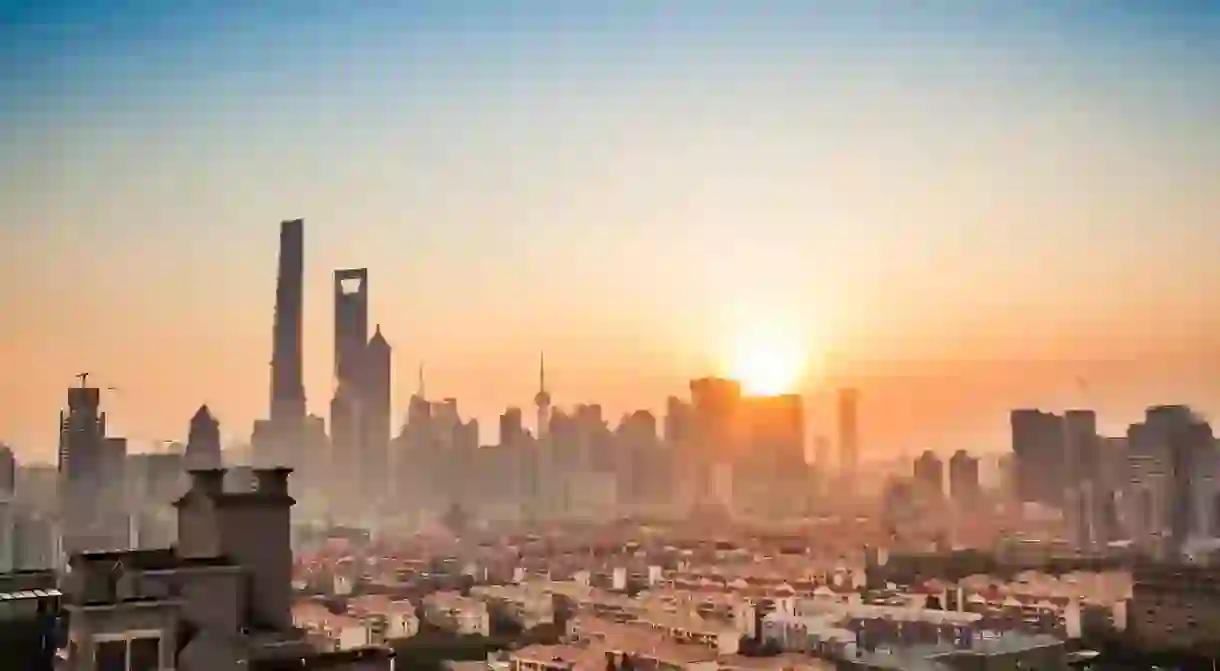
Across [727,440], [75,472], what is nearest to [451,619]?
[727,440]

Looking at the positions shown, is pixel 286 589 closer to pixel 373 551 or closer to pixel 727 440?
pixel 727 440

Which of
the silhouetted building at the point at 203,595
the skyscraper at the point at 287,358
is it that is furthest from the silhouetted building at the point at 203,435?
the silhouetted building at the point at 203,595

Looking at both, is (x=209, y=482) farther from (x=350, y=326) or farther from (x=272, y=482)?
(x=350, y=326)

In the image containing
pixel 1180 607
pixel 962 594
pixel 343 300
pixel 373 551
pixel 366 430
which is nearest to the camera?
pixel 343 300

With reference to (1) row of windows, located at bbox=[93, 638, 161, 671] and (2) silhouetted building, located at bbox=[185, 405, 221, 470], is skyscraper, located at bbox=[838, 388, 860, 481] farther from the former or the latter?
(1) row of windows, located at bbox=[93, 638, 161, 671]

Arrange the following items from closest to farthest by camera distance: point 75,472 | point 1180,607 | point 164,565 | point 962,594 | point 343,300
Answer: point 164,565 → point 75,472 → point 343,300 → point 1180,607 → point 962,594

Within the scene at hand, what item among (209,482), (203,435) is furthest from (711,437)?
(209,482)

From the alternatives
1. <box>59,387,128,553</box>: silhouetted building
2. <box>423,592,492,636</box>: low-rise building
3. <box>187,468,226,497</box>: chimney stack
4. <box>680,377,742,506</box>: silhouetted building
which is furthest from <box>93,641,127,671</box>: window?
<box>423,592,492,636</box>: low-rise building
